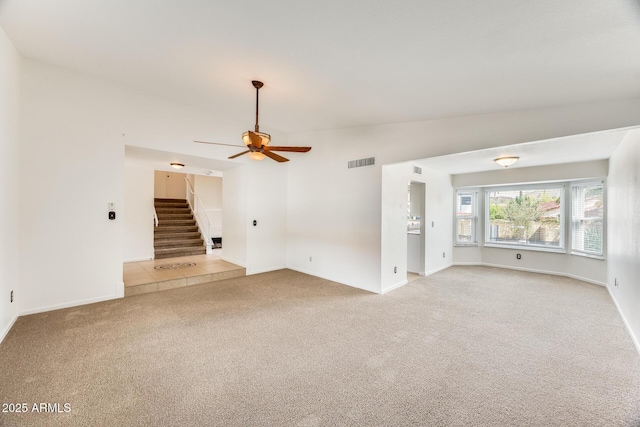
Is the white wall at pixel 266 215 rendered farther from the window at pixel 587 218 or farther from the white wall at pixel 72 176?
the window at pixel 587 218

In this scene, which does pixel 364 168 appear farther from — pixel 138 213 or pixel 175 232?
pixel 175 232

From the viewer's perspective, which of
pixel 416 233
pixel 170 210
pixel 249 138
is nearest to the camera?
pixel 249 138

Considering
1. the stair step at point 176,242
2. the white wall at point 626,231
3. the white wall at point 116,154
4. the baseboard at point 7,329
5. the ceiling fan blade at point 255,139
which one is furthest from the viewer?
the stair step at point 176,242

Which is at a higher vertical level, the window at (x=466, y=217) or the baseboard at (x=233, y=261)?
the window at (x=466, y=217)

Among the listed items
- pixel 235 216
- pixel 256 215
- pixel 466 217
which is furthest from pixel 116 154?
pixel 466 217

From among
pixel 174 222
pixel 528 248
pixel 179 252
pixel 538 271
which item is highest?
pixel 174 222

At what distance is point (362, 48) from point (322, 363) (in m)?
2.96

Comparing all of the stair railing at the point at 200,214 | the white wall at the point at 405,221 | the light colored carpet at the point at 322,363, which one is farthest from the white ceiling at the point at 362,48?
the stair railing at the point at 200,214

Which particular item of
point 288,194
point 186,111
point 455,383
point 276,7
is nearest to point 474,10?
Result: point 276,7

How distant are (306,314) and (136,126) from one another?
394 cm

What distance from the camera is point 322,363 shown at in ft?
7.91

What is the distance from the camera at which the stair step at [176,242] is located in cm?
673

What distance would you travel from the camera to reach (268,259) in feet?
19.4

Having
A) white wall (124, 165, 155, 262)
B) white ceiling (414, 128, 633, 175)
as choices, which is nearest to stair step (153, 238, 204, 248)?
white wall (124, 165, 155, 262)
